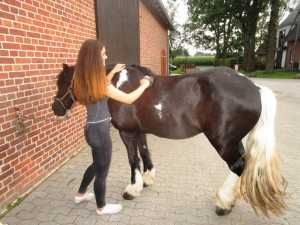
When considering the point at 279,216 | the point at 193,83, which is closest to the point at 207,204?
the point at 279,216

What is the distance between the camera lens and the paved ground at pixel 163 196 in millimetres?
2490

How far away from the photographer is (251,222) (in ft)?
8.00

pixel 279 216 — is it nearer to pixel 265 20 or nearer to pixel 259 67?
pixel 259 67

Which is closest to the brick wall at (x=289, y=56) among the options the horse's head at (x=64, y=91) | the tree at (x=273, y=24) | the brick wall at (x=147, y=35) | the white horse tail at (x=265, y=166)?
the tree at (x=273, y=24)

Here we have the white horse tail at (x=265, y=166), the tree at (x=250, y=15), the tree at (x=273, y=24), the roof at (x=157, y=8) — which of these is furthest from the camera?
the tree at (x=250, y=15)

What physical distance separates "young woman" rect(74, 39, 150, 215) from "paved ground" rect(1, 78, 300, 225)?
388 mm

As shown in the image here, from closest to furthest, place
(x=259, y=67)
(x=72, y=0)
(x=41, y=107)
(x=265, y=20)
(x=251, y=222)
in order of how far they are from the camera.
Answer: (x=251, y=222) < (x=41, y=107) < (x=72, y=0) < (x=259, y=67) < (x=265, y=20)

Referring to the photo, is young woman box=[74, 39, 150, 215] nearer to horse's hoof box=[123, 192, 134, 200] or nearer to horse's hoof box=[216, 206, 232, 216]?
horse's hoof box=[123, 192, 134, 200]

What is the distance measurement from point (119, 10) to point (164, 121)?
449 centimetres

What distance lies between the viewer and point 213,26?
1371 inches

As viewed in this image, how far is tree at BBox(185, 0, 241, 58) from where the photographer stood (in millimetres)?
25328

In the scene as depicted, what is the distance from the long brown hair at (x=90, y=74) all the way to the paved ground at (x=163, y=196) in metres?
1.45

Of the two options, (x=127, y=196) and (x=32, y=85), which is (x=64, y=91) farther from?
(x=127, y=196)

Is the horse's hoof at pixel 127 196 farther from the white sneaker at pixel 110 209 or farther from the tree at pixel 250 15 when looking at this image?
the tree at pixel 250 15
